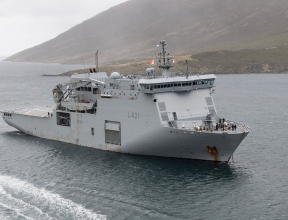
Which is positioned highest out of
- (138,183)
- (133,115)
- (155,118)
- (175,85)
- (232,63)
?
(232,63)

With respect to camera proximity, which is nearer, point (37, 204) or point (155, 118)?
point (37, 204)

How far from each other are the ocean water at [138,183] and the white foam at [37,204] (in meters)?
0.08

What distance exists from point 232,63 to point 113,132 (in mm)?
136657

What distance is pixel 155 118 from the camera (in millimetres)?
37656

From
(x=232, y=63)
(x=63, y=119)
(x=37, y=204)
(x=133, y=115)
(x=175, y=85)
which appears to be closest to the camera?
(x=37, y=204)

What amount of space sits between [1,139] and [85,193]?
24682mm

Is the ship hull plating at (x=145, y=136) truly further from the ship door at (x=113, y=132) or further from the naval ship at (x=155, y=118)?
the ship door at (x=113, y=132)

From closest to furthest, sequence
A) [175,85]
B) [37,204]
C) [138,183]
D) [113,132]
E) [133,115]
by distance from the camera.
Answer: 1. [37,204]
2. [138,183]
3. [175,85]
4. [133,115]
5. [113,132]

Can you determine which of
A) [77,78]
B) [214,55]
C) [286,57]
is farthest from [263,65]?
[77,78]

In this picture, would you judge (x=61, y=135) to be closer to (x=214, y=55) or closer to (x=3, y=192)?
(x=3, y=192)

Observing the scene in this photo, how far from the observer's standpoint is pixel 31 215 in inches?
1097

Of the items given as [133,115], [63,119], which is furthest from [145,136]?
[63,119]

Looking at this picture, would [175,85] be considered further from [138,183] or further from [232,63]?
[232,63]

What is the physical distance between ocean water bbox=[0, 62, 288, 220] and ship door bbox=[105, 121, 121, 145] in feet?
4.92
